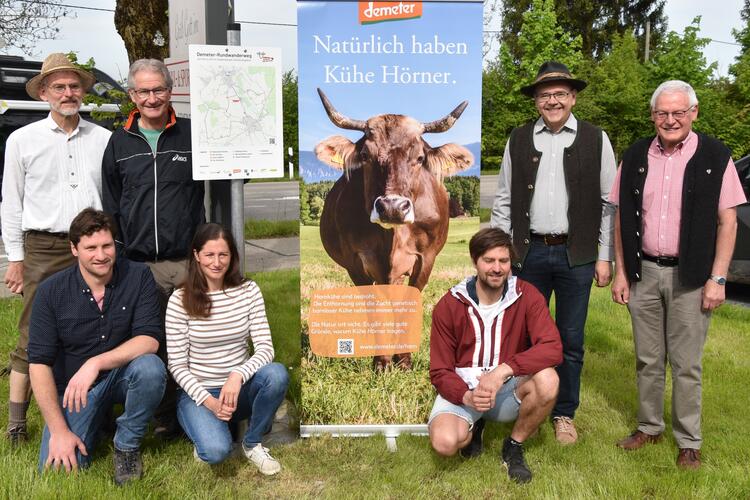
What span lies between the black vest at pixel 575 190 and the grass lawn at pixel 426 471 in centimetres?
42

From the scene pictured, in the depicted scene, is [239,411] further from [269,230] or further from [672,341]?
[269,230]

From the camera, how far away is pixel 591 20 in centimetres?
3869

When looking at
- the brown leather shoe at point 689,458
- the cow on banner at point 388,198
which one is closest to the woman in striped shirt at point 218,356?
the cow on banner at point 388,198

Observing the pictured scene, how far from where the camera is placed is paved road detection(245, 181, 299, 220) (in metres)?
16.0

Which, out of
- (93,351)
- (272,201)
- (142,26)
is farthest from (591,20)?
(93,351)

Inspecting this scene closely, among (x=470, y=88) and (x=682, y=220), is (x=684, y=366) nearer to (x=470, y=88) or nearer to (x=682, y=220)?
(x=682, y=220)

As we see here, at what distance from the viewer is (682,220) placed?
351cm

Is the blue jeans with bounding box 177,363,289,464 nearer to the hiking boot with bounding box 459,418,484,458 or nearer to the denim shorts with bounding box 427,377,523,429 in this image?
the denim shorts with bounding box 427,377,523,429

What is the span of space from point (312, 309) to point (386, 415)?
2.54 ft

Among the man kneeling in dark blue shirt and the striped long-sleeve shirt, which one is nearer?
the man kneeling in dark blue shirt

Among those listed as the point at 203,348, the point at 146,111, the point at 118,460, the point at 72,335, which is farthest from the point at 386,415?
the point at 146,111

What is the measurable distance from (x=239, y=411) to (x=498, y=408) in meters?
1.38

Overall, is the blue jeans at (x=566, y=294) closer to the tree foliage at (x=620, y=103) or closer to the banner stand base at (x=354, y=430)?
the banner stand base at (x=354, y=430)

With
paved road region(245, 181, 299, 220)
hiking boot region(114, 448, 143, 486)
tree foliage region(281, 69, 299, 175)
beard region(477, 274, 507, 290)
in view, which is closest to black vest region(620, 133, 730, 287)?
beard region(477, 274, 507, 290)
